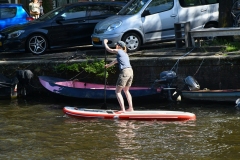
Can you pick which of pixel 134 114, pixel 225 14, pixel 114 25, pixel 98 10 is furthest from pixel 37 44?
pixel 134 114

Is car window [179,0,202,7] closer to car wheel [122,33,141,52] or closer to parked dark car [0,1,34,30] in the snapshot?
car wheel [122,33,141,52]

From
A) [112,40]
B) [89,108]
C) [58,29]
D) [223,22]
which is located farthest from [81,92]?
[223,22]

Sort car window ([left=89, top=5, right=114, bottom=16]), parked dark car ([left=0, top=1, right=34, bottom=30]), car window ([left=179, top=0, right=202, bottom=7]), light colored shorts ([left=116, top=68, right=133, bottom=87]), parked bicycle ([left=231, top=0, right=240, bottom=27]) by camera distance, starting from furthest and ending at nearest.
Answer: parked dark car ([left=0, top=1, right=34, bottom=30]), car window ([left=89, top=5, right=114, bottom=16]), parked bicycle ([left=231, top=0, right=240, bottom=27]), car window ([left=179, top=0, right=202, bottom=7]), light colored shorts ([left=116, top=68, right=133, bottom=87])

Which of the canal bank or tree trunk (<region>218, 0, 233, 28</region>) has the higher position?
tree trunk (<region>218, 0, 233, 28</region>)

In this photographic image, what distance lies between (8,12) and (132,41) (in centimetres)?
611

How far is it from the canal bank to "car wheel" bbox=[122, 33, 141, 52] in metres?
0.45

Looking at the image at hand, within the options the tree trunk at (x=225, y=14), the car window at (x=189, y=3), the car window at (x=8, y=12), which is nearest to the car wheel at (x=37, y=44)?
the car window at (x=8, y=12)

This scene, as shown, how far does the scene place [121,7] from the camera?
20.6 m

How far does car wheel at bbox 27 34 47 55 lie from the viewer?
19337 mm

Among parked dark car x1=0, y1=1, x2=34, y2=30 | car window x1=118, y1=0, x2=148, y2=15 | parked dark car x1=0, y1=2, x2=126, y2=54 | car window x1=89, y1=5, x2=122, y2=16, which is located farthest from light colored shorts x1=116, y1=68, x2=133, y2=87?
parked dark car x1=0, y1=1, x2=34, y2=30

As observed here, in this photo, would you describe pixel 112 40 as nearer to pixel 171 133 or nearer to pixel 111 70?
pixel 111 70

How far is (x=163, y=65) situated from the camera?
16.7 meters

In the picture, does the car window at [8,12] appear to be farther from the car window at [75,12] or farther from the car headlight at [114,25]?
the car headlight at [114,25]

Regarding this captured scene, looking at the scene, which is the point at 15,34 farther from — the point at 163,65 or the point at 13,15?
the point at 163,65
